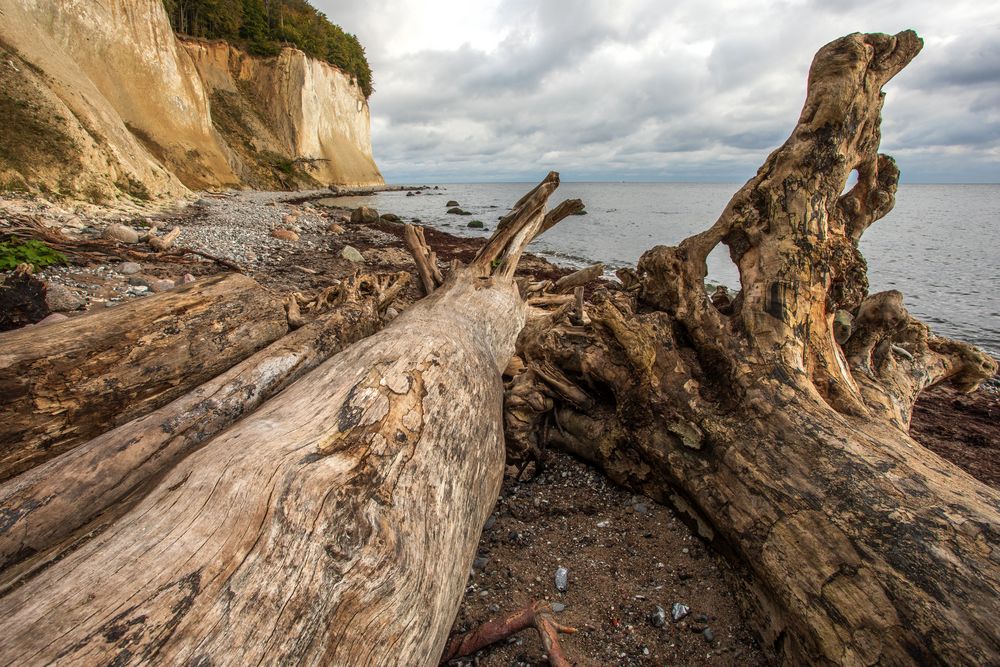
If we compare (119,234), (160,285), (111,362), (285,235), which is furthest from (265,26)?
(111,362)

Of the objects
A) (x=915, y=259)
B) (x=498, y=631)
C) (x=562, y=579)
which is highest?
(x=498, y=631)

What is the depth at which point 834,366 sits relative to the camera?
10.3 ft

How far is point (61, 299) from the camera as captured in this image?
5.60 m

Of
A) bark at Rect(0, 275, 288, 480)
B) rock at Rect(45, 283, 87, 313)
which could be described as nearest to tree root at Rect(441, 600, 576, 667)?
bark at Rect(0, 275, 288, 480)

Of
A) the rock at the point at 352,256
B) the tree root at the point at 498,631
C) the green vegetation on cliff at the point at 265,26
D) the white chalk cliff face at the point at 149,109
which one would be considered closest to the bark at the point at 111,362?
the tree root at the point at 498,631

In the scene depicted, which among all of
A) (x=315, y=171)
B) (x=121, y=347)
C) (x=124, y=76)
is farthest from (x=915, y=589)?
(x=315, y=171)

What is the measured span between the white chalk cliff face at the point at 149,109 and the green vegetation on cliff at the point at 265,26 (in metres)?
1.74

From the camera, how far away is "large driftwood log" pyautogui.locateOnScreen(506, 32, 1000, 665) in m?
1.88

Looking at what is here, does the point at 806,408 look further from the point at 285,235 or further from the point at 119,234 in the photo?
the point at 285,235

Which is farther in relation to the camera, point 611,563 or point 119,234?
point 119,234

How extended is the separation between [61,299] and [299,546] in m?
6.10

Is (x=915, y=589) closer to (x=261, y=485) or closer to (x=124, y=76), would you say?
(x=261, y=485)

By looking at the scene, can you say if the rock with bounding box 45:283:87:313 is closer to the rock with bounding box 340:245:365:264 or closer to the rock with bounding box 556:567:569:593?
the rock with bounding box 556:567:569:593

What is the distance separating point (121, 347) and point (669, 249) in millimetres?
4012
